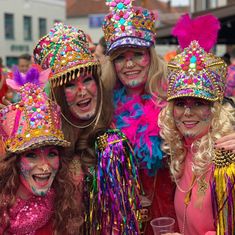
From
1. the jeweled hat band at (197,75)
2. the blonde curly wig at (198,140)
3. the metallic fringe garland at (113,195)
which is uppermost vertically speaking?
the jeweled hat band at (197,75)

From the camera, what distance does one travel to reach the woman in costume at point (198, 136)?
2250 mm

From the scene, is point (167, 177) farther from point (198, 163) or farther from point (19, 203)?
point (19, 203)

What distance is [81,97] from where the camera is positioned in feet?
9.27

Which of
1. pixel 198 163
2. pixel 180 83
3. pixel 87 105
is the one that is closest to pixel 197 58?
pixel 180 83

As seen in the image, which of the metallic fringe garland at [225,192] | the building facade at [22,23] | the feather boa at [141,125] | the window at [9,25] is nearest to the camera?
the metallic fringe garland at [225,192]

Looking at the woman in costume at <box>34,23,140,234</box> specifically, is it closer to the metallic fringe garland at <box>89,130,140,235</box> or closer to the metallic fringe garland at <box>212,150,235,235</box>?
the metallic fringe garland at <box>89,130,140,235</box>

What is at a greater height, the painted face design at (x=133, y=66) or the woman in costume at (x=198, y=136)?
the painted face design at (x=133, y=66)

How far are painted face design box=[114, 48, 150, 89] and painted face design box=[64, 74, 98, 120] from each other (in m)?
0.39

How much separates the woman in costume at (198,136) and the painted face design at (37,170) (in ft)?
2.42

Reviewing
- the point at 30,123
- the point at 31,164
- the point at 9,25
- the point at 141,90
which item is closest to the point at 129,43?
the point at 141,90

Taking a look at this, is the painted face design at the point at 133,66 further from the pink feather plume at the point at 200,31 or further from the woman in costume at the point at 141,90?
the pink feather plume at the point at 200,31

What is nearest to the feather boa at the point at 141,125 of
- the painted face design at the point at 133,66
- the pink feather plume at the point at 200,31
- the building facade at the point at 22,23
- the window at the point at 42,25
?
the painted face design at the point at 133,66

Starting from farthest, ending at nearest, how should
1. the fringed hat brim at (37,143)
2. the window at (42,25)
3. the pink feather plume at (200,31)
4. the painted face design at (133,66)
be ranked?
the window at (42,25), the painted face design at (133,66), the pink feather plume at (200,31), the fringed hat brim at (37,143)

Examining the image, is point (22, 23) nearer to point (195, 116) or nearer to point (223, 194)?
point (195, 116)
